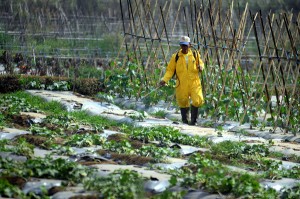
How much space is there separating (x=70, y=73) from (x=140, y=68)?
3847 millimetres

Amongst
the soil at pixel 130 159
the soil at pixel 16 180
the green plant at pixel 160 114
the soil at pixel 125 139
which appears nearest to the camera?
the soil at pixel 16 180

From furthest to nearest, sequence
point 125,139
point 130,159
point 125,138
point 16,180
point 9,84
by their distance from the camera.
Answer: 1. point 9,84
2. point 125,138
3. point 125,139
4. point 130,159
5. point 16,180

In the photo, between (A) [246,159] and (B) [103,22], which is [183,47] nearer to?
(A) [246,159]

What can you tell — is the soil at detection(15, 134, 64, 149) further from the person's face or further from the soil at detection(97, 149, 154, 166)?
the person's face

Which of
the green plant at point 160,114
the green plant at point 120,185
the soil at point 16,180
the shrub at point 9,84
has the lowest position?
the green plant at point 160,114

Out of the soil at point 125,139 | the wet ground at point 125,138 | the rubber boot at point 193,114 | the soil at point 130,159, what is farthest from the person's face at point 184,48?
the soil at point 130,159

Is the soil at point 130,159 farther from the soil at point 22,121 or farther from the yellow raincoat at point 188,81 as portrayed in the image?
the yellow raincoat at point 188,81

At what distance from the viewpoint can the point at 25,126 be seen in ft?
45.8

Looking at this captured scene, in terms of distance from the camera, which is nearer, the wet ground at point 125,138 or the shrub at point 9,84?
the wet ground at point 125,138

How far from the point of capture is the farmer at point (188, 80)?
50.6 ft

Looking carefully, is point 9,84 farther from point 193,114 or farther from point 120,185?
point 120,185

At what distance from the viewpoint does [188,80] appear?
15461 mm

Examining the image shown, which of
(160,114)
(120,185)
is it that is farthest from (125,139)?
(160,114)

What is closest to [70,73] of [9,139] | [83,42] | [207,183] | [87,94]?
[87,94]
